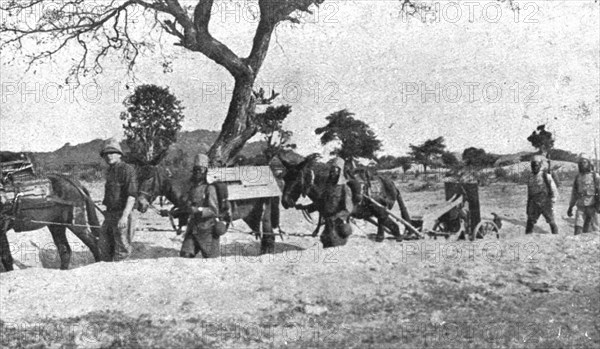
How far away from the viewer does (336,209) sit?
945 cm

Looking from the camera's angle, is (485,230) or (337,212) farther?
(485,230)

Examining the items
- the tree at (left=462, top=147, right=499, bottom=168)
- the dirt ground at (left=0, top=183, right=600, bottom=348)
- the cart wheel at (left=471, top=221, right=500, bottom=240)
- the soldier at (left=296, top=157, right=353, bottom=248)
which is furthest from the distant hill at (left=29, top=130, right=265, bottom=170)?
the dirt ground at (left=0, top=183, right=600, bottom=348)

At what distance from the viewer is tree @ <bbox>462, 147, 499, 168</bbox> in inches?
683

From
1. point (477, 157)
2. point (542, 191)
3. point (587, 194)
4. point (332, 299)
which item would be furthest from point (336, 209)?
point (477, 157)

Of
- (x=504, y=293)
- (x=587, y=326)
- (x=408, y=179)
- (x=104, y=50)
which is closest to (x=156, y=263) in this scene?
(x=504, y=293)

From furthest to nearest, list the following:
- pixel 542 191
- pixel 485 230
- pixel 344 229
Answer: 1. pixel 485 230
2. pixel 542 191
3. pixel 344 229

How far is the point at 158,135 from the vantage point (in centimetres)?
2244

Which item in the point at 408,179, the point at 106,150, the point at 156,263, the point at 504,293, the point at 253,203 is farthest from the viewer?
the point at 408,179

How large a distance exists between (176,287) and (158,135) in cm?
1591

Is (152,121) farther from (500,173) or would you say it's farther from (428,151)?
(500,173)

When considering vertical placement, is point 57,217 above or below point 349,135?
below

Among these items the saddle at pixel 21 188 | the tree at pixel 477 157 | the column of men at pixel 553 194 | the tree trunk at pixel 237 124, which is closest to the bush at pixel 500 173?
the tree at pixel 477 157

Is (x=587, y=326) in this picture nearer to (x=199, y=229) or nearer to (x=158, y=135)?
(x=199, y=229)

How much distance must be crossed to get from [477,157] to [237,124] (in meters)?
7.70
